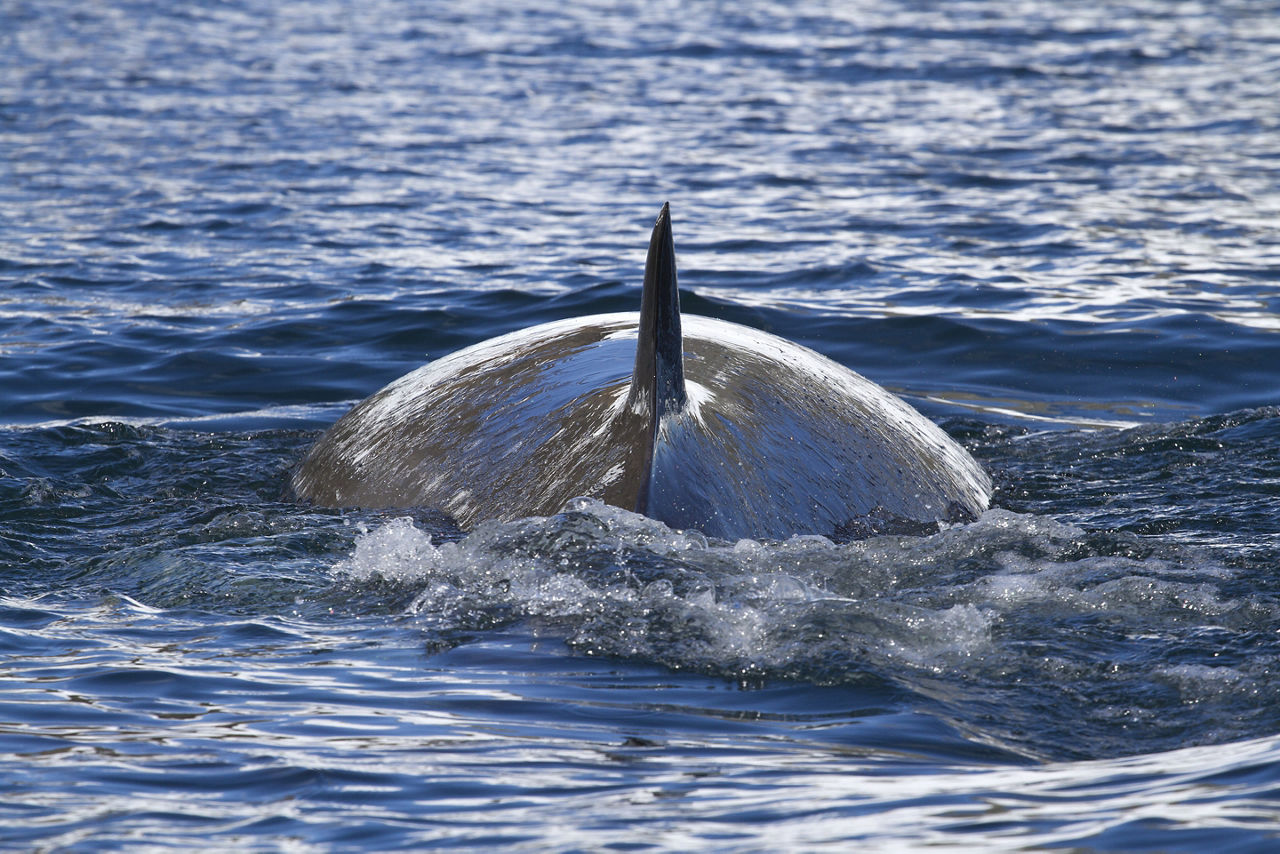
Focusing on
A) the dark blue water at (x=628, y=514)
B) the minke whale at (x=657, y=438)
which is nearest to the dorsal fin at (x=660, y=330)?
the minke whale at (x=657, y=438)

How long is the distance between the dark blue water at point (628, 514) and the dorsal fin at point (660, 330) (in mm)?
379

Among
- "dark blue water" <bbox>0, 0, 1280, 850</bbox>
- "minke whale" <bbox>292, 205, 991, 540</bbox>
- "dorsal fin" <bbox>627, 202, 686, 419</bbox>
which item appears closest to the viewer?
"dark blue water" <bbox>0, 0, 1280, 850</bbox>

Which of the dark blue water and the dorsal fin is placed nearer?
the dark blue water

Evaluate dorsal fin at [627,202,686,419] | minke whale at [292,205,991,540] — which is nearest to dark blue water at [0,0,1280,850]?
minke whale at [292,205,991,540]

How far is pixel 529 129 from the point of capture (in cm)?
1770

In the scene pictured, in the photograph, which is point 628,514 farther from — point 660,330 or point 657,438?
point 660,330

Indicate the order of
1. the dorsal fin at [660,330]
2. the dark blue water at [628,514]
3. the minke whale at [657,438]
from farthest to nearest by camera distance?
the minke whale at [657,438], the dorsal fin at [660,330], the dark blue water at [628,514]

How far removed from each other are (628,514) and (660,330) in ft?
1.69

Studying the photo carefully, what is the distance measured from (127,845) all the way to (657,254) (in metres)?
1.99

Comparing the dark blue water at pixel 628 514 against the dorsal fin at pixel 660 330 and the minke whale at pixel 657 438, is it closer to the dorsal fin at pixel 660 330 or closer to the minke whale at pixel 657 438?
the minke whale at pixel 657 438

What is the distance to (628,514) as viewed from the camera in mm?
4266

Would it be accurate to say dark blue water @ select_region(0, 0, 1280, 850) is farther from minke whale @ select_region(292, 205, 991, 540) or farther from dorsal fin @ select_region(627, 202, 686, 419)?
dorsal fin @ select_region(627, 202, 686, 419)

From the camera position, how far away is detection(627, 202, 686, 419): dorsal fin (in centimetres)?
416

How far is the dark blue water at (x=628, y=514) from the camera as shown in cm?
341
